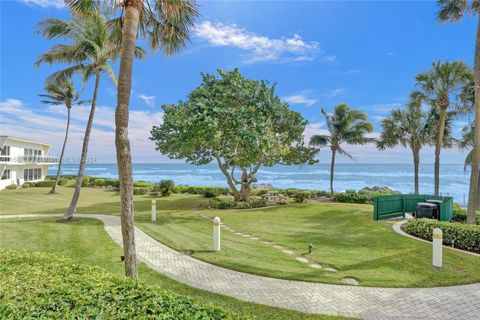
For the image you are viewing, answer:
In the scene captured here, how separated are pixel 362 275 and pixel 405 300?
4.23 feet

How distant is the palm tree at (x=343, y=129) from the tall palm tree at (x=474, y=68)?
43.9ft

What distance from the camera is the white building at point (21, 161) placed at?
30781mm

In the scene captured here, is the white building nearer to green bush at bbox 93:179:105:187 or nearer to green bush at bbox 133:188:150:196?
green bush at bbox 93:179:105:187

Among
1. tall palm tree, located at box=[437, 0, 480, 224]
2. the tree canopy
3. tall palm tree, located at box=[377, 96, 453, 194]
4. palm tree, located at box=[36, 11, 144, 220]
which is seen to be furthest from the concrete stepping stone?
tall palm tree, located at box=[377, 96, 453, 194]

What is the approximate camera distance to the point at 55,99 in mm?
30062

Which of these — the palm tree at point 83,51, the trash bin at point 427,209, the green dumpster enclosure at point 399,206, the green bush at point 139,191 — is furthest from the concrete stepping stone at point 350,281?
the green bush at point 139,191

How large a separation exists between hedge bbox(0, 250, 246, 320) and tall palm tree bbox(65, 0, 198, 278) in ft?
4.44

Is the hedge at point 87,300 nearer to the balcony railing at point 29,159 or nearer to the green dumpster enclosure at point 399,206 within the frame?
the green dumpster enclosure at point 399,206

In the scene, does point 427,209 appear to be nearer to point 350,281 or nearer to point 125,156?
point 350,281

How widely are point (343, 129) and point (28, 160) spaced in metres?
38.8

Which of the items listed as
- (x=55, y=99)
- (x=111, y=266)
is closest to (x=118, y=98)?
(x=111, y=266)

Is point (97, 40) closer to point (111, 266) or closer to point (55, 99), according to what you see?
point (111, 266)

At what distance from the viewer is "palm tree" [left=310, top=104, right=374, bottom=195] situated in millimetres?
25797

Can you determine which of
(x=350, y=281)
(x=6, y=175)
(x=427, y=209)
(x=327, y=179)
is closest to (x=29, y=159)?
(x=6, y=175)
